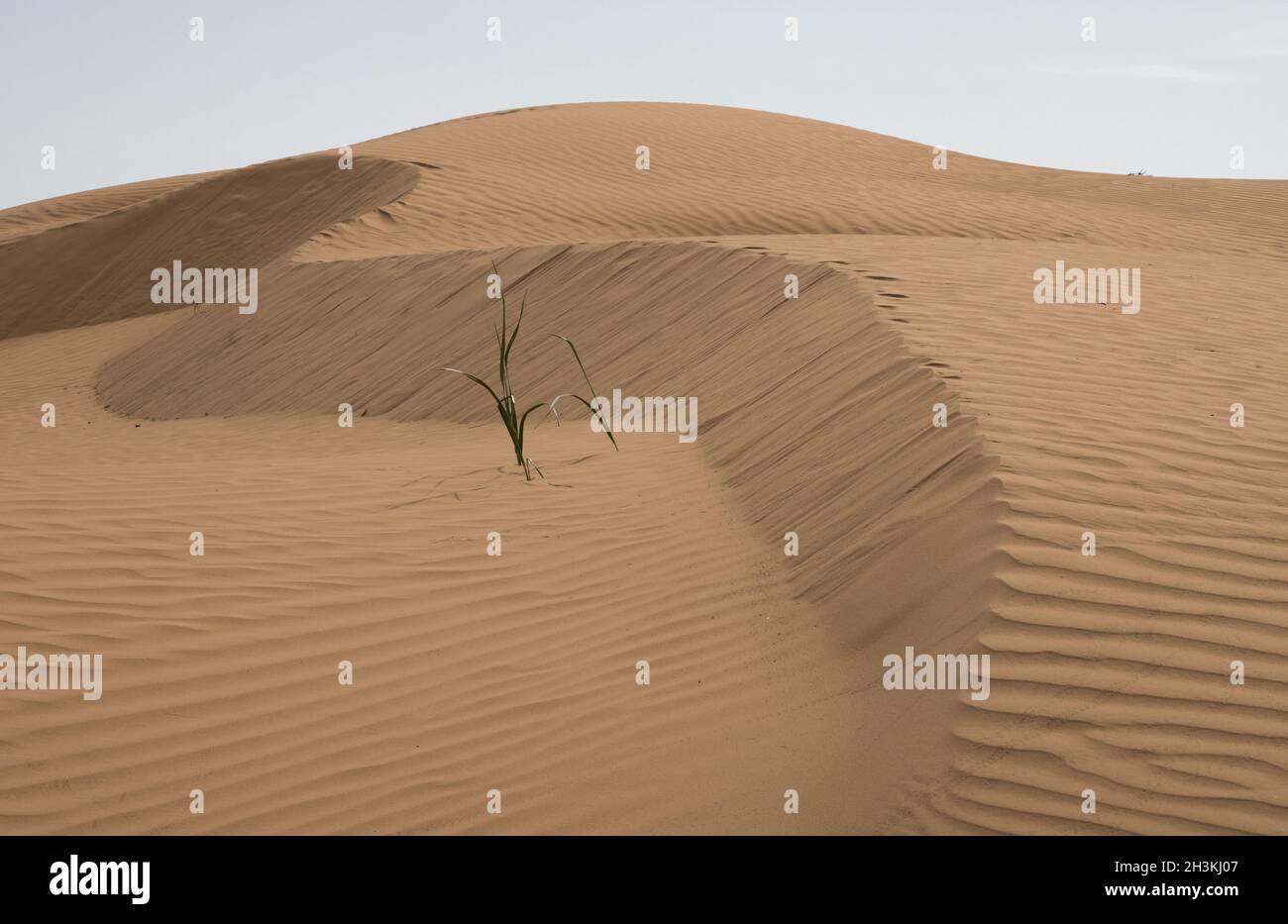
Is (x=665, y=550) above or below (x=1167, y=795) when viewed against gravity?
above

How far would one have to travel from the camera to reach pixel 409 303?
500 inches

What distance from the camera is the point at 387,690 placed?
4078mm

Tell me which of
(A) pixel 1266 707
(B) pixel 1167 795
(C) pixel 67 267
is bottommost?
(B) pixel 1167 795

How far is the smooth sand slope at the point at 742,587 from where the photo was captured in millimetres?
3373

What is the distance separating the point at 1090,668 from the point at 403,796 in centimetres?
214

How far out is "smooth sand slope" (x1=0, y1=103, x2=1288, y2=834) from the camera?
3.37 meters

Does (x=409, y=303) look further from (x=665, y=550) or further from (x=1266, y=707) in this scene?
(x=1266, y=707)

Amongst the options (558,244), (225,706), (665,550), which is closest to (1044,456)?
(665,550)

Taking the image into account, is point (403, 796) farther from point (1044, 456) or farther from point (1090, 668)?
point (1044, 456)

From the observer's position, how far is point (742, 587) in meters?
4.95
